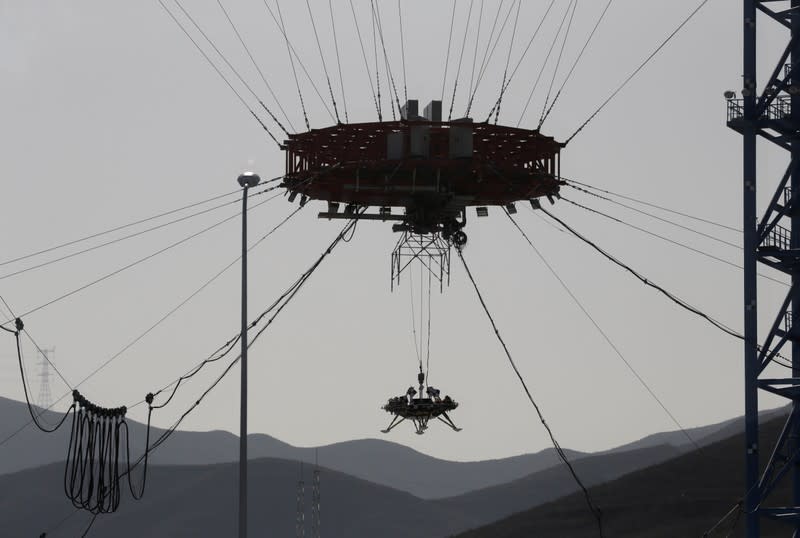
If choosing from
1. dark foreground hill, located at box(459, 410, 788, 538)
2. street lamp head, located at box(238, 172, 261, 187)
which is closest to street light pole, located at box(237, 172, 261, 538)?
street lamp head, located at box(238, 172, 261, 187)

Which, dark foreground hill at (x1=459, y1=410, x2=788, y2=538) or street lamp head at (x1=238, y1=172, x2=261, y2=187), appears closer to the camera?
street lamp head at (x1=238, y1=172, x2=261, y2=187)

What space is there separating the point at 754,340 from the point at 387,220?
14792 millimetres

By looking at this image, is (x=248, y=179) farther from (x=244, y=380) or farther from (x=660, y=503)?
(x=660, y=503)

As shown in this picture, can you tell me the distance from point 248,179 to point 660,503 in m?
133

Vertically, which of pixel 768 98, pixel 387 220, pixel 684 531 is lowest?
pixel 684 531

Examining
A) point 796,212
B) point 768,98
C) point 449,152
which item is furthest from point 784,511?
point 449,152

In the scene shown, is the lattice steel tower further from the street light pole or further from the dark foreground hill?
the dark foreground hill

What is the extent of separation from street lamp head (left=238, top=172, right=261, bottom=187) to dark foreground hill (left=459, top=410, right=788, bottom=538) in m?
113

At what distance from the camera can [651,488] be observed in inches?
6969

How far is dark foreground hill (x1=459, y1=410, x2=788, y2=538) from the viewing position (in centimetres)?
15862

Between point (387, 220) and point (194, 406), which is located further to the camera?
point (387, 220)

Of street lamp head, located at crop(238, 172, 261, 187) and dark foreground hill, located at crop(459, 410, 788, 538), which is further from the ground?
street lamp head, located at crop(238, 172, 261, 187)

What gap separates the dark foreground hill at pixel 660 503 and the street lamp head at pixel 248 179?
113 metres

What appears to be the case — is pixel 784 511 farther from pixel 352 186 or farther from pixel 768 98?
pixel 352 186
